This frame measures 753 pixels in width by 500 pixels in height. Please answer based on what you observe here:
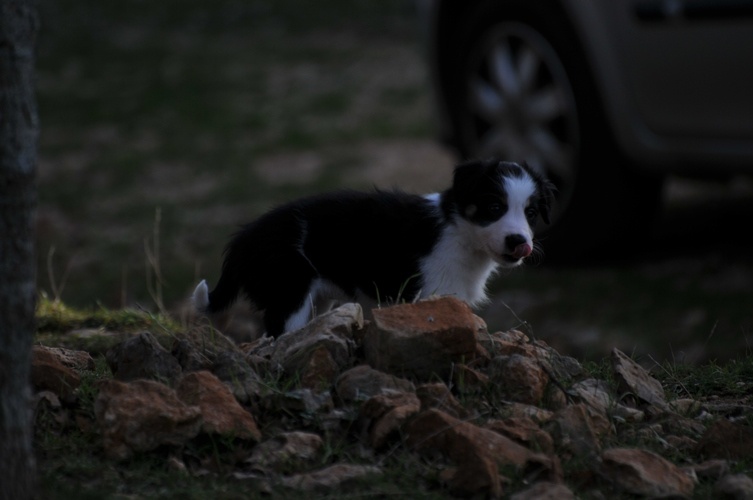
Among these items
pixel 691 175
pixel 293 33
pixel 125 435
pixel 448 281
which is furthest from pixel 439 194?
pixel 293 33

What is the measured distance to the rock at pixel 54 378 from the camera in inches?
153

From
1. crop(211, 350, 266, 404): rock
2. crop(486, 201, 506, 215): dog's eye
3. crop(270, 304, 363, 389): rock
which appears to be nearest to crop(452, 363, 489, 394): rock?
crop(270, 304, 363, 389): rock

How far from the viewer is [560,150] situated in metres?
8.00

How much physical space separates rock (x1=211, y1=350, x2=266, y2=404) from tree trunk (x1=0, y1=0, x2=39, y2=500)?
835 millimetres

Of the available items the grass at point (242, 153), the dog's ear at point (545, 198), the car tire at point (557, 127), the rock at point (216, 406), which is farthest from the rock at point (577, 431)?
the car tire at point (557, 127)

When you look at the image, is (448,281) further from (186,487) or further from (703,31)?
(703,31)

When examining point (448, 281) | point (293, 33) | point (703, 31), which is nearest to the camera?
point (448, 281)

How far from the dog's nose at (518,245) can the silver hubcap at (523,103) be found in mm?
2838

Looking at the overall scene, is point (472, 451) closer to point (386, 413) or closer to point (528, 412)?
point (386, 413)

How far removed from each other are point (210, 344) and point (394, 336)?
619 mm

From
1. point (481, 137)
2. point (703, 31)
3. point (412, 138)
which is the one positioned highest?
point (703, 31)

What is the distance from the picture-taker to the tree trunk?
306cm

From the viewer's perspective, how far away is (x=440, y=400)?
12.3ft

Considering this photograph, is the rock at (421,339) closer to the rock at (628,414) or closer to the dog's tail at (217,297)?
the rock at (628,414)
